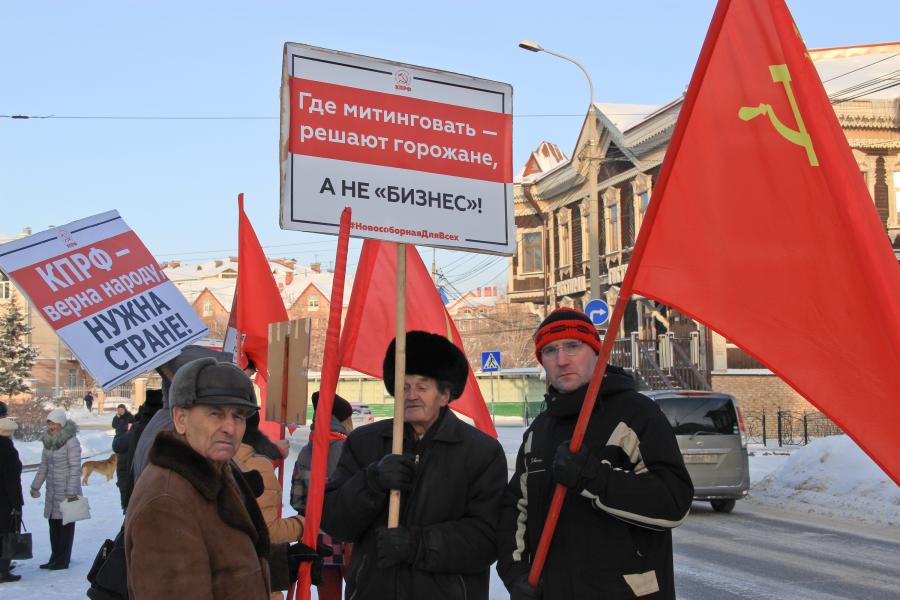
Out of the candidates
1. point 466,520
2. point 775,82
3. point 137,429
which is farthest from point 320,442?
point 137,429

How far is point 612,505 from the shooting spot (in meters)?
3.52

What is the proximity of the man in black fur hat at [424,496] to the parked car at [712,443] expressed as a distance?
1138cm

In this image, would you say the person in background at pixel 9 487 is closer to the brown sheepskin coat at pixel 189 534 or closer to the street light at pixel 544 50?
the brown sheepskin coat at pixel 189 534

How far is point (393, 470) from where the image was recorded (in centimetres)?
381

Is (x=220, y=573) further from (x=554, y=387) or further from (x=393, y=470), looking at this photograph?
(x=554, y=387)

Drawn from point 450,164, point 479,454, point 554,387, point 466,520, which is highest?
point 450,164

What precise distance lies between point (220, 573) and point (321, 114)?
6.83 ft

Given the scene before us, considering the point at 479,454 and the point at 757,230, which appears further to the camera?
the point at 479,454

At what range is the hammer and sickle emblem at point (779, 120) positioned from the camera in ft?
10.8

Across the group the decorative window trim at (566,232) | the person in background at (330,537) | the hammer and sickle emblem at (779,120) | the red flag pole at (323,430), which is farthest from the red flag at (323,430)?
the decorative window trim at (566,232)

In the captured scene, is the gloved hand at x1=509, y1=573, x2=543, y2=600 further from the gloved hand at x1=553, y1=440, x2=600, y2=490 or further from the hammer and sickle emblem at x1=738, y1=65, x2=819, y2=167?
the hammer and sickle emblem at x1=738, y1=65, x2=819, y2=167

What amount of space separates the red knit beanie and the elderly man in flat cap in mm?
1299

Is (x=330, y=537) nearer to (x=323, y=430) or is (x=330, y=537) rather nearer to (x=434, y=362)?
(x=434, y=362)

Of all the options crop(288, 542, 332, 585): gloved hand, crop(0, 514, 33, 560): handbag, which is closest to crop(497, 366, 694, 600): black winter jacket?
crop(288, 542, 332, 585): gloved hand
